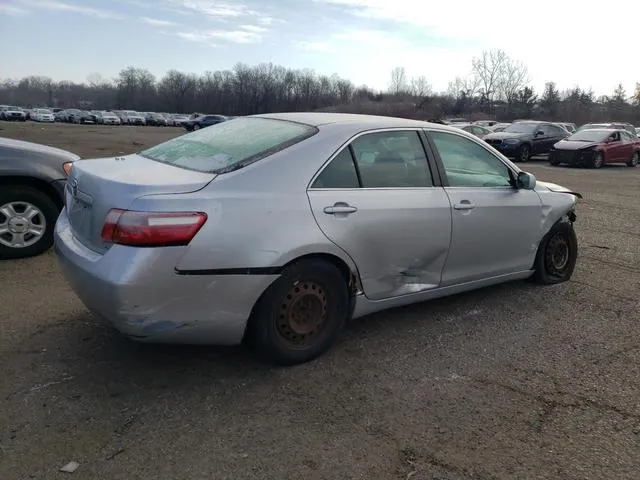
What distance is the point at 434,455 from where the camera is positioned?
2.74 m

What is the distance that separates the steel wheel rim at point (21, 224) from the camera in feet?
18.4

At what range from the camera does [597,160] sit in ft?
70.9

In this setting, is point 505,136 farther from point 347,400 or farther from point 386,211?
point 347,400

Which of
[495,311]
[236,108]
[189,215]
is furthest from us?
[236,108]

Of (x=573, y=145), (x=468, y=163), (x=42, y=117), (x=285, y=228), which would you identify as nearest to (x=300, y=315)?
(x=285, y=228)

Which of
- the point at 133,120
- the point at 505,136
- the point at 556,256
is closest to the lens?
the point at 556,256

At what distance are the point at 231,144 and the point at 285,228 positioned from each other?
0.85 metres

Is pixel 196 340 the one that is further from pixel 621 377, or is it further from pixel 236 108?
pixel 236 108

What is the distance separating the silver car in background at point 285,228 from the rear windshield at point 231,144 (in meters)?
0.02

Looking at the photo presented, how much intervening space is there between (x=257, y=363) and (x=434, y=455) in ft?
4.31

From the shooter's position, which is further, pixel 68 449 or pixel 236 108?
pixel 236 108

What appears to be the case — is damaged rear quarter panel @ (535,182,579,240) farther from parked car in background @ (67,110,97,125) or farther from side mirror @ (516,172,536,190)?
parked car in background @ (67,110,97,125)

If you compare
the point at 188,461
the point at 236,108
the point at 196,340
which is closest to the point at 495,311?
the point at 196,340

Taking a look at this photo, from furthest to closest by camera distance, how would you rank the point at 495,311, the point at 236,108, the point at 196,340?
the point at 236,108 → the point at 495,311 → the point at 196,340
